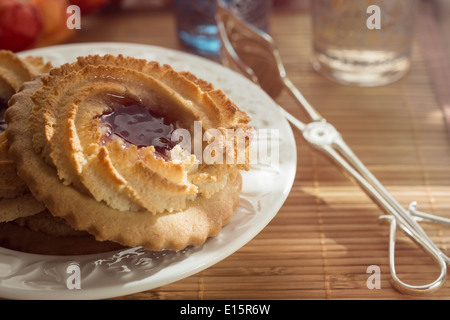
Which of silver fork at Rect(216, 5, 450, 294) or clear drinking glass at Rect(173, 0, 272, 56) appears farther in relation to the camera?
clear drinking glass at Rect(173, 0, 272, 56)

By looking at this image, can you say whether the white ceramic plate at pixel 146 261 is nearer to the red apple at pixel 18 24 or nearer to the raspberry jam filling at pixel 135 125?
the raspberry jam filling at pixel 135 125

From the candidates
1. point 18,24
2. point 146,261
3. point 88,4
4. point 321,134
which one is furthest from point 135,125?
point 88,4

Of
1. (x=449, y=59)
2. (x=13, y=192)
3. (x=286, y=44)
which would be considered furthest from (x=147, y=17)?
(x=13, y=192)

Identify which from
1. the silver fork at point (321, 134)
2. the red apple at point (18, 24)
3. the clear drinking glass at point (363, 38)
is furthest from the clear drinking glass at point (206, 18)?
the red apple at point (18, 24)

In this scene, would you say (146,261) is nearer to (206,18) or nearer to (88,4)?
(206,18)

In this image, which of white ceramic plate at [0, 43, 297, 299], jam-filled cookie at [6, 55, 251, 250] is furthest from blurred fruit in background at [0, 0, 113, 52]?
white ceramic plate at [0, 43, 297, 299]

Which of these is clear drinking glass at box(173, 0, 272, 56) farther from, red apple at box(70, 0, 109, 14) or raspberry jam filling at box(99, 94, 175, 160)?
raspberry jam filling at box(99, 94, 175, 160)
